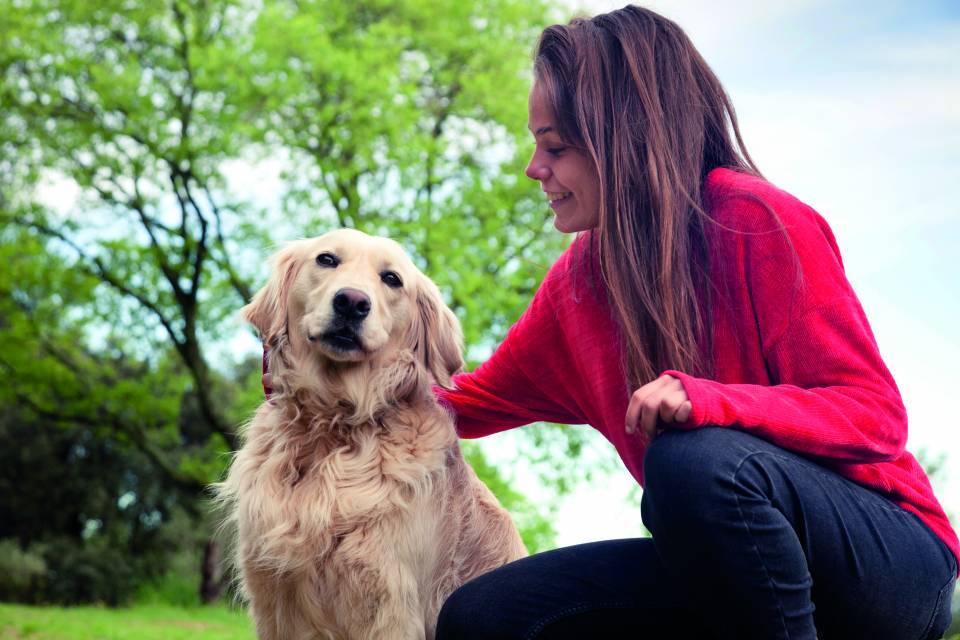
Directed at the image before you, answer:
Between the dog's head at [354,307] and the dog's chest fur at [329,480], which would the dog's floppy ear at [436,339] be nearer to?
the dog's head at [354,307]

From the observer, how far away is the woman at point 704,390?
5.83ft

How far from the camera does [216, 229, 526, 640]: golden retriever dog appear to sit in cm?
240

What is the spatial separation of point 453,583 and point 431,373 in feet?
2.07

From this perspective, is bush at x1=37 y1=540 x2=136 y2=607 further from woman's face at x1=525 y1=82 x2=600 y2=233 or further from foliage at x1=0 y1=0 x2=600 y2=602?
woman's face at x1=525 y1=82 x2=600 y2=233

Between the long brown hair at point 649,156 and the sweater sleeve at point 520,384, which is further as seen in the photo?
the sweater sleeve at point 520,384

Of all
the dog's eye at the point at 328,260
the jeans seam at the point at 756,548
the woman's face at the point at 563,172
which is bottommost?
the jeans seam at the point at 756,548

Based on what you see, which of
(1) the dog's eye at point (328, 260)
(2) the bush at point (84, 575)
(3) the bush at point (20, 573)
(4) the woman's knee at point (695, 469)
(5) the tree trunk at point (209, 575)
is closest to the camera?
(4) the woman's knee at point (695, 469)

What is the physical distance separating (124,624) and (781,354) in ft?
44.4

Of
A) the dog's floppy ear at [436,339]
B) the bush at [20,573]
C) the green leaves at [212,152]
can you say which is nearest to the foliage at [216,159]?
the green leaves at [212,152]

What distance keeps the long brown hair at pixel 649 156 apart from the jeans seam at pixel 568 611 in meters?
0.51

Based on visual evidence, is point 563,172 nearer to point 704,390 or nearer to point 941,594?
point 704,390

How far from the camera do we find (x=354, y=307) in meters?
2.60

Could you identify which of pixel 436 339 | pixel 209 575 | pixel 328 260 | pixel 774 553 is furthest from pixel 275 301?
pixel 209 575

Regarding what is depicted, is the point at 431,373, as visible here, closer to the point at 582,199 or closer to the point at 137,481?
the point at 582,199
